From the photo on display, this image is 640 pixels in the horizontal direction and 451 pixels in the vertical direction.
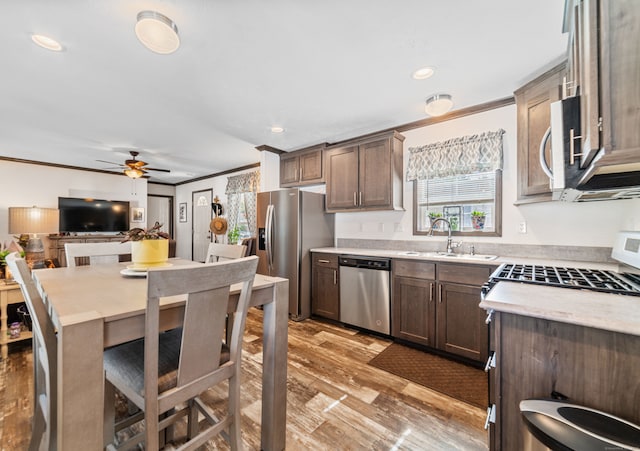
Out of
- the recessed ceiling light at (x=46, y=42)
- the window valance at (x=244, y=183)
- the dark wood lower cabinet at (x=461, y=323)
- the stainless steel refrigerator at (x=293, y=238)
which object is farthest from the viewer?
the window valance at (x=244, y=183)

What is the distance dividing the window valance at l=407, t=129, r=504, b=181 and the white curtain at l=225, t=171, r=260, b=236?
316 centimetres

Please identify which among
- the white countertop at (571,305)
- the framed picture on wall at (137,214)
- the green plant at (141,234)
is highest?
the framed picture on wall at (137,214)

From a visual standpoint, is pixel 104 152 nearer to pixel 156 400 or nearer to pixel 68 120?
pixel 68 120

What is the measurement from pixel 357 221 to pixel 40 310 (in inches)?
126

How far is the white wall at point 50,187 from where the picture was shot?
4.96 m

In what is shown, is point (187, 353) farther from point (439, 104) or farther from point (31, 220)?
point (31, 220)

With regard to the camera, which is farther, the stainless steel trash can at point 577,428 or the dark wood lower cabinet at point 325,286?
the dark wood lower cabinet at point 325,286

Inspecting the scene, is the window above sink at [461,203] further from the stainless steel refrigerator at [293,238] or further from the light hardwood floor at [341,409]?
the light hardwood floor at [341,409]

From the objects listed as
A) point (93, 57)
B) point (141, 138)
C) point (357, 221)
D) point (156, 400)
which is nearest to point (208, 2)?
point (93, 57)

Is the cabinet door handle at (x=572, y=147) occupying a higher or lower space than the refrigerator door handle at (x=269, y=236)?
higher

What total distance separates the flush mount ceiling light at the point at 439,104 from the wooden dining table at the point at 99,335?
2151mm

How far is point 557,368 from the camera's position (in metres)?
0.95

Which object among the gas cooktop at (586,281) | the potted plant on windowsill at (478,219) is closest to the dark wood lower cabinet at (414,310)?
the potted plant on windowsill at (478,219)

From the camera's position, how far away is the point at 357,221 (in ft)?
12.5
